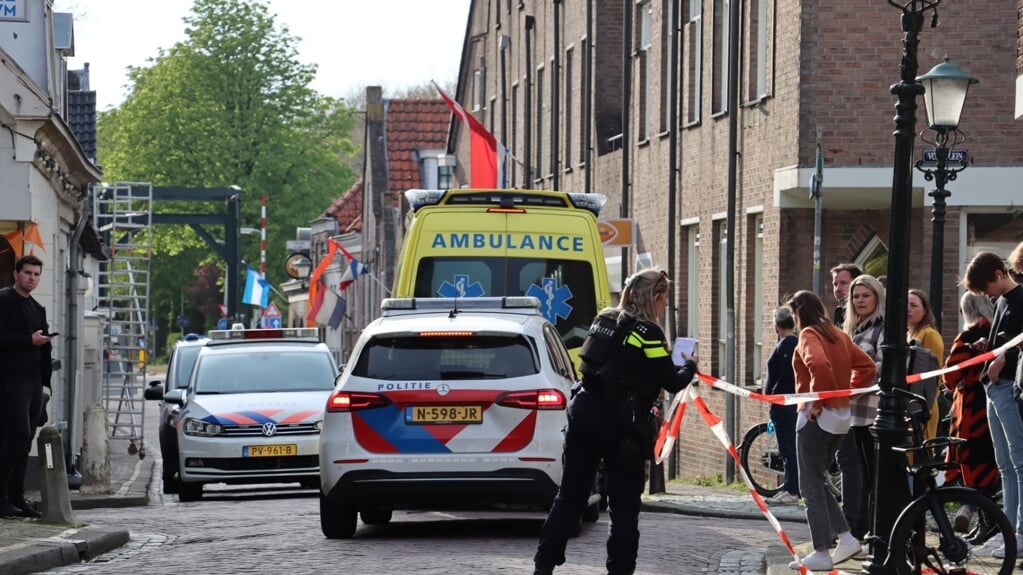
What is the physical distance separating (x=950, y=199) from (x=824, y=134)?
1615 millimetres

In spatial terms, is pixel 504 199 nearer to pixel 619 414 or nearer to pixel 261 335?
pixel 261 335

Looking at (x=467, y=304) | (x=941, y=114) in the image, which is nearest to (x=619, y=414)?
(x=467, y=304)

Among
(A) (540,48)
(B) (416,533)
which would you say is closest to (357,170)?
(A) (540,48)

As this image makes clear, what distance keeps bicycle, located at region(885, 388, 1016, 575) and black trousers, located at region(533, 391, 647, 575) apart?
1.40 m

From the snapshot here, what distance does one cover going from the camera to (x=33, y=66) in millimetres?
26250

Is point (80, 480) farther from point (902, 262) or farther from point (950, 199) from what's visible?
point (902, 262)

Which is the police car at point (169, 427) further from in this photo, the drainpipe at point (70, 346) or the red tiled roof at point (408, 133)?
the red tiled roof at point (408, 133)

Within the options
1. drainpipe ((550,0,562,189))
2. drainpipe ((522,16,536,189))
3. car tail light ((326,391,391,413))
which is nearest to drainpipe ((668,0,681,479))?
drainpipe ((550,0,562,189))

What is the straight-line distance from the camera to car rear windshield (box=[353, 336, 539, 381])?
13.4m

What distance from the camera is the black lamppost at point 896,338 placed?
1062cm

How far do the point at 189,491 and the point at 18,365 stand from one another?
6359 millimetres

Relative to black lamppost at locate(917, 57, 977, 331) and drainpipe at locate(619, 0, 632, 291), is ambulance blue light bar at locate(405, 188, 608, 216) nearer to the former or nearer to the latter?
black lamppost at locate(917, 57, 977, 331)

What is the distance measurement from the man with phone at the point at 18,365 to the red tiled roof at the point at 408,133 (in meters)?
51.9

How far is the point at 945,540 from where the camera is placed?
10.3m
